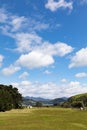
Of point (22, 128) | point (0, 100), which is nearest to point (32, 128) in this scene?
point (22, 128)

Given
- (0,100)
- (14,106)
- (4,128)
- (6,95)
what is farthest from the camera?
(14,106)

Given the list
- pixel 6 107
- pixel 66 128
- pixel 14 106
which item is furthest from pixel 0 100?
pixel 66 128

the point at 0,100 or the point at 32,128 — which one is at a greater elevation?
the point at 0,100

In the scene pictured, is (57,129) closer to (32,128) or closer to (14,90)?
(32,128)

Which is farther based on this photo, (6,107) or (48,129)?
(6,107)

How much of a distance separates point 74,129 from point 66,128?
1.57m

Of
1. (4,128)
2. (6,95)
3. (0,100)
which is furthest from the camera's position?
(6,95)

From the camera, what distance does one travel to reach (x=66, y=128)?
58938 mm

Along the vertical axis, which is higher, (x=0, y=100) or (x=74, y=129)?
(x=0, y=100)

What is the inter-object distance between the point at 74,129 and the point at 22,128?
9345 mm

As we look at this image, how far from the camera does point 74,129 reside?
58188mm

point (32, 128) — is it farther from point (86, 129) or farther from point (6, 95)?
point (6, 95)

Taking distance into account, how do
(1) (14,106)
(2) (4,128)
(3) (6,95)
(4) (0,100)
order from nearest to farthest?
(2) (4,128) → (4) (0,100) → (3) (6,95) → (1) (14,106)

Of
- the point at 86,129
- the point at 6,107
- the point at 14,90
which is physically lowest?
the point at 86,129
